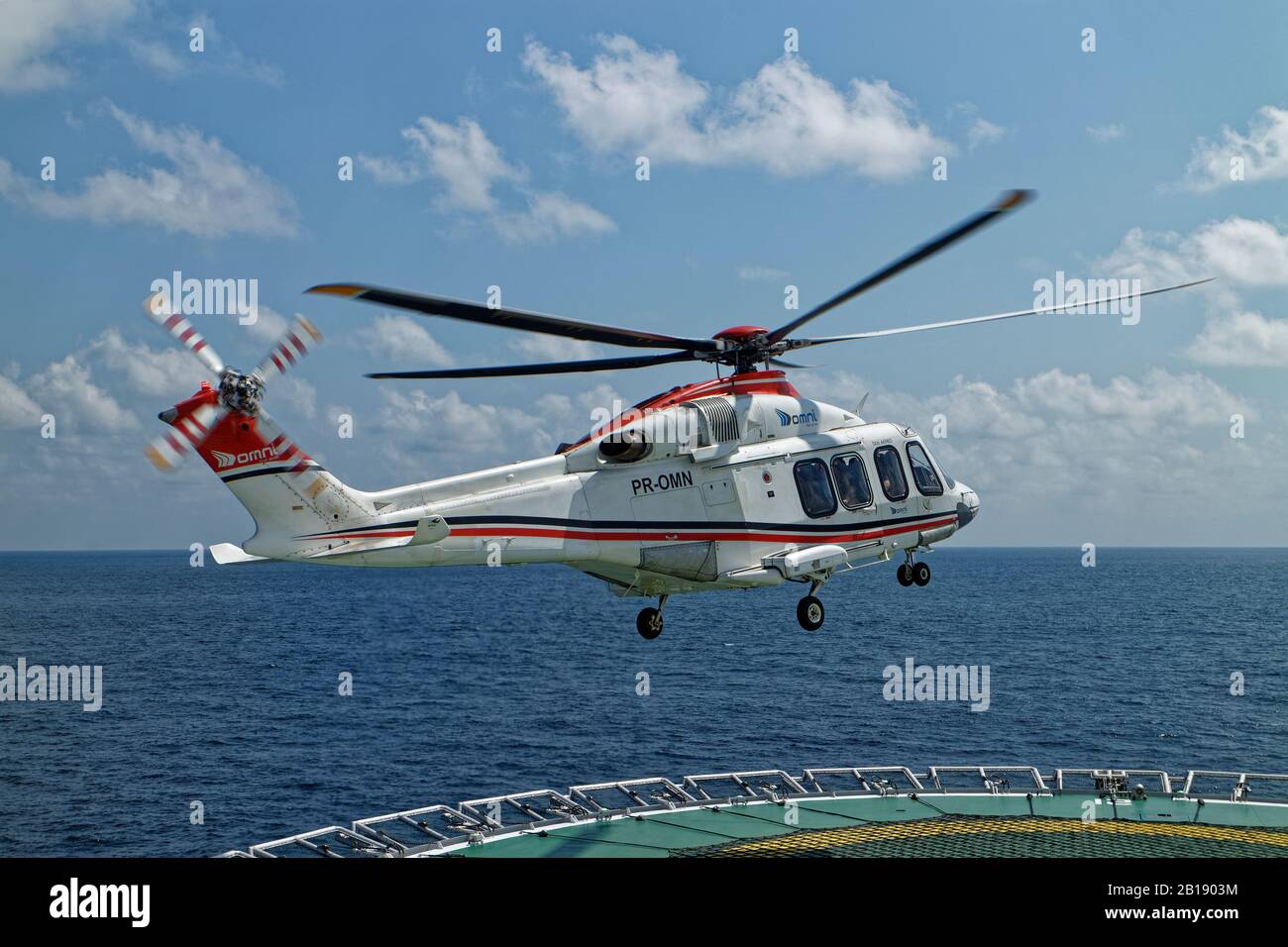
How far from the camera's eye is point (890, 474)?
2581 cm

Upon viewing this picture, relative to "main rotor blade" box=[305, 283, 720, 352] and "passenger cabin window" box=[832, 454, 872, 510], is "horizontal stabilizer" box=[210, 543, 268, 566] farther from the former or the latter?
"passenger cabin window" box=[832, 454, 872, 510]

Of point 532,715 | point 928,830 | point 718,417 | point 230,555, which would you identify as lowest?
point 532,715

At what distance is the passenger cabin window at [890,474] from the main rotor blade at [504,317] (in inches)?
228

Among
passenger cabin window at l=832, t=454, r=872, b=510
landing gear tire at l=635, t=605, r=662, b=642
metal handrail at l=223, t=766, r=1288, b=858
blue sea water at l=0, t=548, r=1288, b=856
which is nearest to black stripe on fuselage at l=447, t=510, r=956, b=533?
passenger cabin window at l=832, t=454, r=872, b=510

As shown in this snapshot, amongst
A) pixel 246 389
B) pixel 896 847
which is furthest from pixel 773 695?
pixel 246 389

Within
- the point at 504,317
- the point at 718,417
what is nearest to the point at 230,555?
the point at 504,317

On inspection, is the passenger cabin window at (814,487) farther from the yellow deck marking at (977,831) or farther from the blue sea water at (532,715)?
the blue sea water at (532,715)

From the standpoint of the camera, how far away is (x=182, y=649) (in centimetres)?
13338

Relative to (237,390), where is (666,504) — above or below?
below

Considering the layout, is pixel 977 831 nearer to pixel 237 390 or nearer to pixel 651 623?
pixel 651 623

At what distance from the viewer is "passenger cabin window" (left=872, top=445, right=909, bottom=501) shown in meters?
25.6

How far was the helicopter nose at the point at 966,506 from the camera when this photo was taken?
27594 millimetres

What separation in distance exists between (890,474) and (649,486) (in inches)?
261
